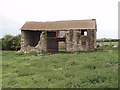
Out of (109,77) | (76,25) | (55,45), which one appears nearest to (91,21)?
(76,25)

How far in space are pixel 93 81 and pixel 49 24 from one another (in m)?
31.1

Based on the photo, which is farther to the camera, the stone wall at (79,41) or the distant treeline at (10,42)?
the distant treeline at (10,42)

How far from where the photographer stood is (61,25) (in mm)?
39688

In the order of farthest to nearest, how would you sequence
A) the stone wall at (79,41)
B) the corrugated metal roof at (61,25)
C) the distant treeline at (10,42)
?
the distant treeline at (10,42) < the corrugated metal roof at (61,25) < the stone wall at (79,41)

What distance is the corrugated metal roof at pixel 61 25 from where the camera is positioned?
124 feet

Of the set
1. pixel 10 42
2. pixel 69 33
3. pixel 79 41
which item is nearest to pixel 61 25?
pixel 69 33

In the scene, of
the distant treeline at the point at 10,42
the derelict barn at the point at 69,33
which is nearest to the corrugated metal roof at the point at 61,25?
the derelict barn at the point at 69,33

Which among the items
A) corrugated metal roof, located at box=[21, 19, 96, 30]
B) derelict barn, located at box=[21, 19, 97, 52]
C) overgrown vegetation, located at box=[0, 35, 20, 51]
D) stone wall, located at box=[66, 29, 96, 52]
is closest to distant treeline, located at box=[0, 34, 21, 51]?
overgrown vegetation, located at box=[0, 35, 20, 51]

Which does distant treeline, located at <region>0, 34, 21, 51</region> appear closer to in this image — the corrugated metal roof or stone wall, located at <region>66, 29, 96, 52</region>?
the corrugated metal roof

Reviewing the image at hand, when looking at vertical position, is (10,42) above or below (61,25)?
below

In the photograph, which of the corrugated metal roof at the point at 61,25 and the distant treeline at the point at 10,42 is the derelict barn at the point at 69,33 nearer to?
the corrugated metal roof at the point at 61,25

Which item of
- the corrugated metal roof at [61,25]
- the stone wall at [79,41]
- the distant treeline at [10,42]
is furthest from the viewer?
the distant treeline at [10,42]

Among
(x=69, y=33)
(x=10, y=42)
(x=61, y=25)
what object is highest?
(x=61, y=25)

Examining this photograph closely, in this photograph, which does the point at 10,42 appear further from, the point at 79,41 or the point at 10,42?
the point at 79,41
